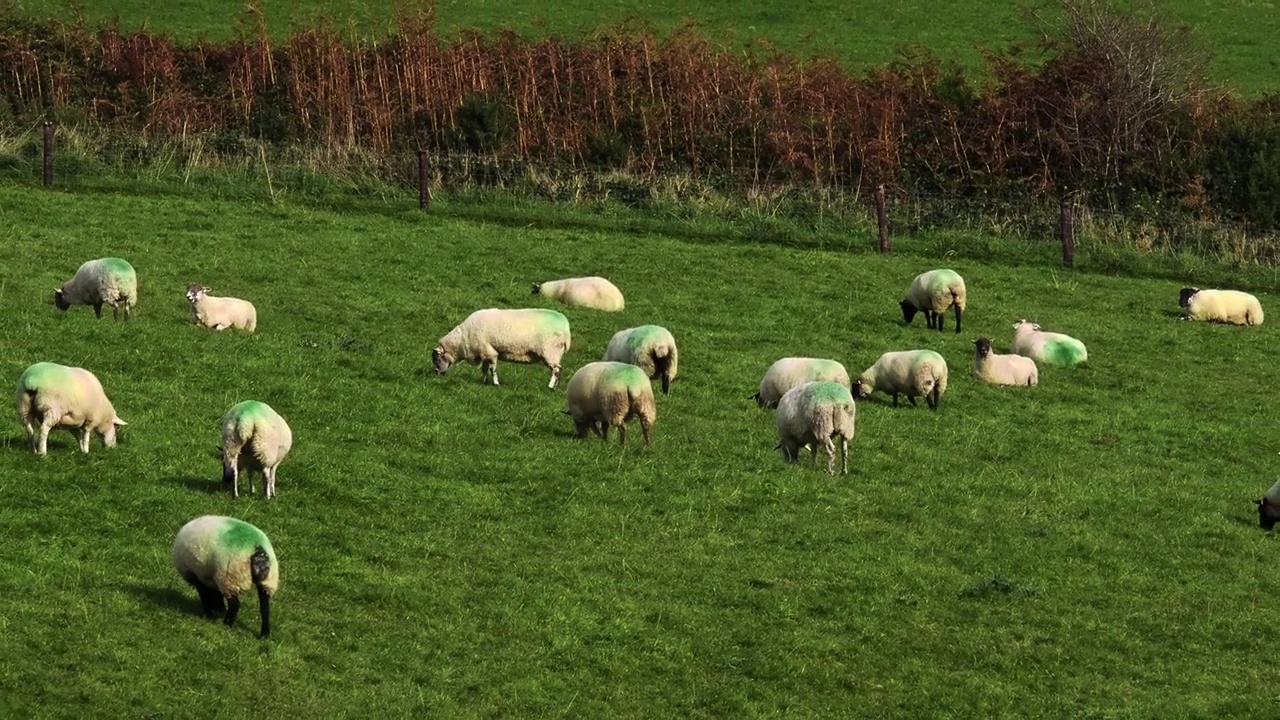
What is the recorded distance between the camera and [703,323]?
28.8 m

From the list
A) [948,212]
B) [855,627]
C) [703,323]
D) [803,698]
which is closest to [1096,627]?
[855,627]

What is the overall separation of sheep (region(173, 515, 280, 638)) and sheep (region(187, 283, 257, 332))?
11.6 metres

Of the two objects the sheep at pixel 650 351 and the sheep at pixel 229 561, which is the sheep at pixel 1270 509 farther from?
the sheep at pixel 229 561

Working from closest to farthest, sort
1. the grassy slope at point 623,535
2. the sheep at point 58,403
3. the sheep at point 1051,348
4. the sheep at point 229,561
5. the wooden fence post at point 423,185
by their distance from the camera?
1. the sheep at point 229,561
2. the grassy slope at point 623,535
3. the sheep at point 58,403
4. the sheep at point 1051,348
5. the wooden fence post at point 423,185

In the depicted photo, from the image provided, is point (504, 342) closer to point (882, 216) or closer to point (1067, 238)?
point (882, 216)

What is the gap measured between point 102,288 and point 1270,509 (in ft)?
49.2

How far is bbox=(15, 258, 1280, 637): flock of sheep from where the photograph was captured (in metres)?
13.8

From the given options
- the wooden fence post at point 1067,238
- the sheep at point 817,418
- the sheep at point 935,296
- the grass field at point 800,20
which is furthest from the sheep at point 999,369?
the grass field at point 800,20

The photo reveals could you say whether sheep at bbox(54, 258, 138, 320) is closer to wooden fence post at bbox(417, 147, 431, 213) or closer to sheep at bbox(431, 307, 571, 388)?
sheep at bbox(431, 307, 571, 388)

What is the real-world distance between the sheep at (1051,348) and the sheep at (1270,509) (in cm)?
792

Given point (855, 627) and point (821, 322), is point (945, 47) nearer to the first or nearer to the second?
point (821, 322)

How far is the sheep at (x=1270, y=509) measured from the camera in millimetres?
19125

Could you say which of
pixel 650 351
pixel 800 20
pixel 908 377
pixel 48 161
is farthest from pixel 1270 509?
pixel 800 20

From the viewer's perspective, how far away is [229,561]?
1348 cm
